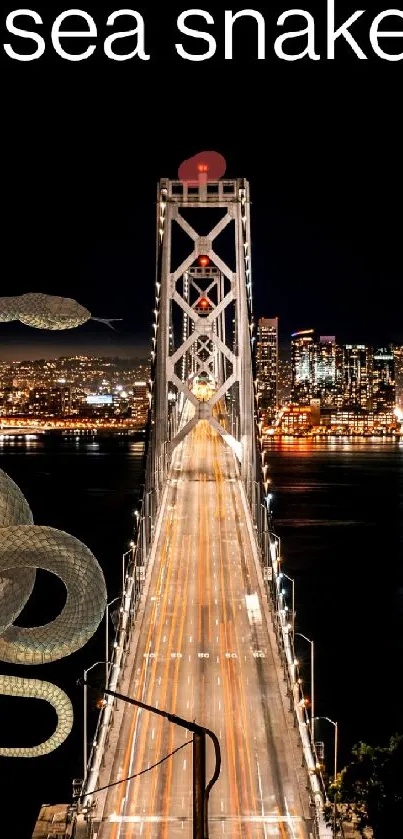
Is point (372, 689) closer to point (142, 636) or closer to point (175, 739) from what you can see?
point (142, 636)

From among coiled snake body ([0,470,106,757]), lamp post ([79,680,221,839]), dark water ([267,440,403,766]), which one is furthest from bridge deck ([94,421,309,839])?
lamp post ([79,680,221,839])

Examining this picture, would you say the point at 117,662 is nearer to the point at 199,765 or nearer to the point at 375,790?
the point at 375,790

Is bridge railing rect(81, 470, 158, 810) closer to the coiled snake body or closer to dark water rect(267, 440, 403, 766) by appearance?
dark water rect(267, 440, 403, 766)

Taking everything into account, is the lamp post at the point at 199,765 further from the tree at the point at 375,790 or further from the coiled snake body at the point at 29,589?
the tree at the point at 375,790

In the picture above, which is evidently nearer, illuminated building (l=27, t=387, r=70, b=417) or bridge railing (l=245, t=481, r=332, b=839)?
bridge railing (l=245, t=481, r=332, b=839)

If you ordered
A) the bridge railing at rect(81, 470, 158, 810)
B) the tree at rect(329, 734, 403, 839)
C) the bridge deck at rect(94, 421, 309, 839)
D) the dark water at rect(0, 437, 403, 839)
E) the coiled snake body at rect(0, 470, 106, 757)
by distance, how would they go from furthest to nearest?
the dark water at rect(0, 437, 403, 839) → the tree at rect(329, 734, 403, 839) → the bridge railing at rect(81, 470, 158, 810) → the bridge deck at rect(94, 421, 309, 839) → the coiled snake body at rect(0, 470, 106, 757)

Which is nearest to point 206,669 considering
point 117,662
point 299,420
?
point 117,662

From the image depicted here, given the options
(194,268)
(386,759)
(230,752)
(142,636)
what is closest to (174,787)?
(230,752)

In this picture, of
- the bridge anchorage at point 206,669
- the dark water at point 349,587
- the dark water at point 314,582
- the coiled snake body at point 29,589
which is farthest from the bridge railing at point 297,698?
the coiled snake body at point 29,589
